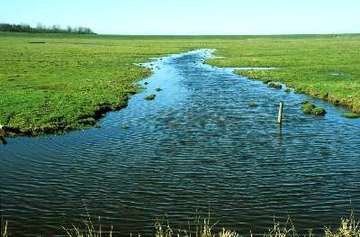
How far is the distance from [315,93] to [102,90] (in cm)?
2561

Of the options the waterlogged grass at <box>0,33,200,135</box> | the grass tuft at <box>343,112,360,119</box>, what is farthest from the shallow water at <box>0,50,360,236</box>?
the waterlogged grass at <box>0,33,200,135</box>

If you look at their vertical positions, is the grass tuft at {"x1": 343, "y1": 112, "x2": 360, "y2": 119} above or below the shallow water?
above

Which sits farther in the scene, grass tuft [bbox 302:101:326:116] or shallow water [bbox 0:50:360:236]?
grass tuft [bbox 302:101:326:116]

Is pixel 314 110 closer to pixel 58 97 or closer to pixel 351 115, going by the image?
pixel 351 115

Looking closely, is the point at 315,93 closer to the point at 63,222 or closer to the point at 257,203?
the point at 257,203

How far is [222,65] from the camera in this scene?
364ft

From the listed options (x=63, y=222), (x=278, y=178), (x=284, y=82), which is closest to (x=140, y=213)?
(x=63, y=222)

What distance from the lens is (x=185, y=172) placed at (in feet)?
95.8

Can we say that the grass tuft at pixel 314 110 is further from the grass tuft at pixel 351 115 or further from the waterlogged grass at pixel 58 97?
the waterlogged grass at pixel 58 97

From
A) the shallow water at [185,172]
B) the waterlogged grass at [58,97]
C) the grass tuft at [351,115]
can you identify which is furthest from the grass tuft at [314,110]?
the waterlogged grass at [58,97]

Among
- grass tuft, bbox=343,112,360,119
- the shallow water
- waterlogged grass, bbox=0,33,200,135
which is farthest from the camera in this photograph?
grass tuft, bbox=343,112,360,119

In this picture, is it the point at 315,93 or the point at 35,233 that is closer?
the point at 35,233

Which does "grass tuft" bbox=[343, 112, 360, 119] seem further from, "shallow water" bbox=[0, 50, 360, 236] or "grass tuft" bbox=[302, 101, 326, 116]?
"grass tuft" bbox=[302, 101, 326, 116]

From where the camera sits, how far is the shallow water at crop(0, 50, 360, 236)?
890 inches
